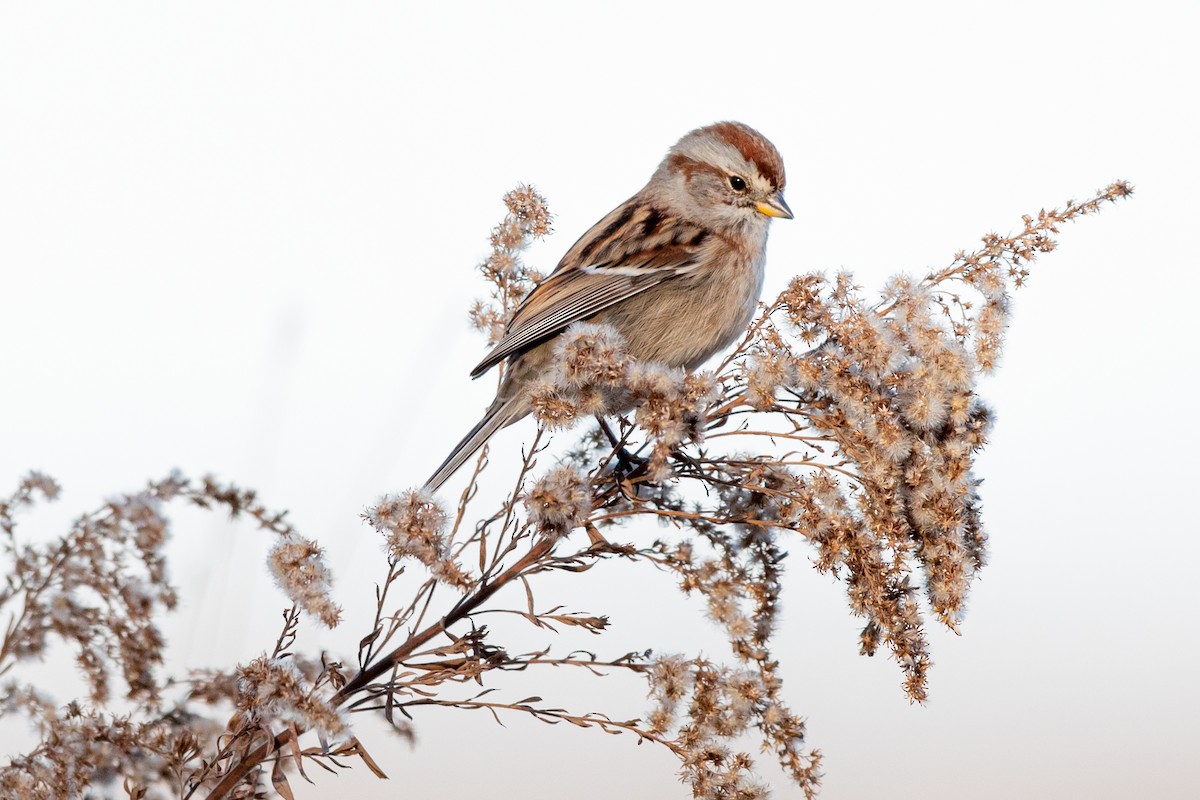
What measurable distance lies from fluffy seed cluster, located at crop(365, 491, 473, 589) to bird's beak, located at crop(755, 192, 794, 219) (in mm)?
1881

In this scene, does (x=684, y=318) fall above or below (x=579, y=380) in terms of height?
above

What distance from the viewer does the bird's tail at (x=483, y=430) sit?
2.75 meters

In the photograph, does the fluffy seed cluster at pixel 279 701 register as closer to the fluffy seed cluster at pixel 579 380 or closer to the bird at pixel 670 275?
the fluffy seed cluster at pixel 579 380

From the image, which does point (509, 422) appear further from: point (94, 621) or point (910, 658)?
point (910, 658)

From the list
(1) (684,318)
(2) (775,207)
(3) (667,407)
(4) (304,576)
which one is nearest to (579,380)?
(3) (667,407)

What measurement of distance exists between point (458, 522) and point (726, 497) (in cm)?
49

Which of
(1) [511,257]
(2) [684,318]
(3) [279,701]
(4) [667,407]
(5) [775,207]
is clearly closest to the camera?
(3) [279,701]

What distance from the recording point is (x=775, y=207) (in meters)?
3.38

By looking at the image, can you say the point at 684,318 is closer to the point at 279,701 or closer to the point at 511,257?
the point at 511,257

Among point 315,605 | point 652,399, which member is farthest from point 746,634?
point 315,605

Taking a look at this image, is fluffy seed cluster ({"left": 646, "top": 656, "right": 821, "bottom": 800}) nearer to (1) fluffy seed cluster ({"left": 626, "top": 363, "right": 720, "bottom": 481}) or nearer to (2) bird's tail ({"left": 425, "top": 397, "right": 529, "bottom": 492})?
(1) fluffy seed cluster ({"left": 626, "top": 363, "right": 720, "bottom": 481})

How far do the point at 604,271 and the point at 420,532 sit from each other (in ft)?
5.00

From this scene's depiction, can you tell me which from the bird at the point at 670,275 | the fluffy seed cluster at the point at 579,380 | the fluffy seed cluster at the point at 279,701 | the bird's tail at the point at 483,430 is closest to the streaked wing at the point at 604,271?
the bird at the point at 670,275

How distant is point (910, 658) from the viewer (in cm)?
175
